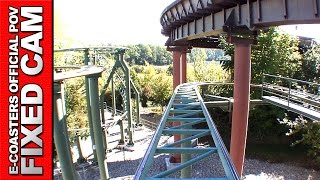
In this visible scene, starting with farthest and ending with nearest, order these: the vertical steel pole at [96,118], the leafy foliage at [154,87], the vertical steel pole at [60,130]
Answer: the leafy foliage at [154,87] → the vertical steel pole at [96,118] → the vertical steel pole at [60,130]

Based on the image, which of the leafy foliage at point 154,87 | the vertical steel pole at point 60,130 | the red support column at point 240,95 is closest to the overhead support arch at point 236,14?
the red support column at point 240,95

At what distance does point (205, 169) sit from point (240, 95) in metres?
8.55

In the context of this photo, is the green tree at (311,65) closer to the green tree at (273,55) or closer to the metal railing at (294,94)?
the green tree at (273,55)

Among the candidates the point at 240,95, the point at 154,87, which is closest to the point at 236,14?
the point at 240,95

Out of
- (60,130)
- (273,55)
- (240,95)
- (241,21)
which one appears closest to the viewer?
(60,130)

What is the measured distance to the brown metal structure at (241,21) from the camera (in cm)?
797

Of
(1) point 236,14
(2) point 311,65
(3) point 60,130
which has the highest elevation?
(1) point 236,14

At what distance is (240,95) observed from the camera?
35.7 ft

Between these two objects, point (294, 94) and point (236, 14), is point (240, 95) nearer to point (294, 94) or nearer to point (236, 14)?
point (236, 14)

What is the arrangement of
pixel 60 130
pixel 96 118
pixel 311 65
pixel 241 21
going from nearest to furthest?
pixel 60 130, pixel 96 118, pixel 241 21, pixel 311 65

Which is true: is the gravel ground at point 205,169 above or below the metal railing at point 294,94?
below

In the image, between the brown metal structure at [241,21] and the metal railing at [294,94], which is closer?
the brown metal structure at [241,21]

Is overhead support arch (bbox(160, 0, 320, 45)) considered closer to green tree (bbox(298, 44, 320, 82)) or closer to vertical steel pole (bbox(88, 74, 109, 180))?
vertical steel pole (bbox(88, 74, 109, 180))

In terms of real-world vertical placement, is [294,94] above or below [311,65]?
below
